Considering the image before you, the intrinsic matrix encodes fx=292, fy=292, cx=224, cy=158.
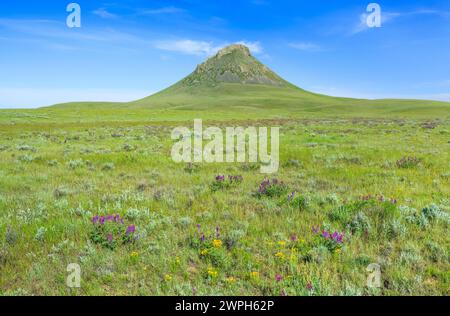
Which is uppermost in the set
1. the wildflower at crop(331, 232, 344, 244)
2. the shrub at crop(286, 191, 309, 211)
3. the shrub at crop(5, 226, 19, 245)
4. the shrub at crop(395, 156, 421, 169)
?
the shrub at crop(395, 156, 421, 169)

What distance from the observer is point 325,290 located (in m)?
4.11

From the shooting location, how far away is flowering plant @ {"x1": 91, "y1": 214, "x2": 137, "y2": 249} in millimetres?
5582

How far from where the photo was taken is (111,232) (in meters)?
5.82

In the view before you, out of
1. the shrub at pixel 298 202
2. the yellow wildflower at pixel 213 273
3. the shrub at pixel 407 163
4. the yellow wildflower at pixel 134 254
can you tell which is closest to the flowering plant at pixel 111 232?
the yellow wildflower at pixel 134 254

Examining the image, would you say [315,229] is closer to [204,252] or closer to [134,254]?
[204,252]

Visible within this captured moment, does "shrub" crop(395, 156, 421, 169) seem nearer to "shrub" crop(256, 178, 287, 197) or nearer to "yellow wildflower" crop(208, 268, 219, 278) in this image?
"shrub" crop(256, 178, 287, 197)

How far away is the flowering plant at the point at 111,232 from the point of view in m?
5.58

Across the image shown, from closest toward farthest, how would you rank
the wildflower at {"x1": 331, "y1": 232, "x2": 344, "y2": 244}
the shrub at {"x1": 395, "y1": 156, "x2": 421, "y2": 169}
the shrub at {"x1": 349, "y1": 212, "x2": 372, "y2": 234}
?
the wildflower at {"x1": 331, "y1": 232, "x2": 344, "y2": 244} < the shrub at {"x1": 349, "y1": 212, "x2": 372, "y2": 234} < the shrub at {"x1": 395, "y1": 156, "x2": 421, "y2": 169}

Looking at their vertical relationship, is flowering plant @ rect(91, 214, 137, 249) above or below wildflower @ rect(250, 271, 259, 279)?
above

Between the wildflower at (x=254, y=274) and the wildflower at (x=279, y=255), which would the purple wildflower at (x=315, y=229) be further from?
the wildflower at (x=254, y=274)

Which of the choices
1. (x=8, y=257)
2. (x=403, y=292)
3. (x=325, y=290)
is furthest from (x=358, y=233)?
(x=8, y=257)

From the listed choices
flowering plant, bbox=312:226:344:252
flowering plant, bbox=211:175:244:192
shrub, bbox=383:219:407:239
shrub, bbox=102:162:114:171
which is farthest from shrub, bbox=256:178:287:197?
shrub, bbox=102:162:114:171

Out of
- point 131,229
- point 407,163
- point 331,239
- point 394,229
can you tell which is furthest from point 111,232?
point 407,163
